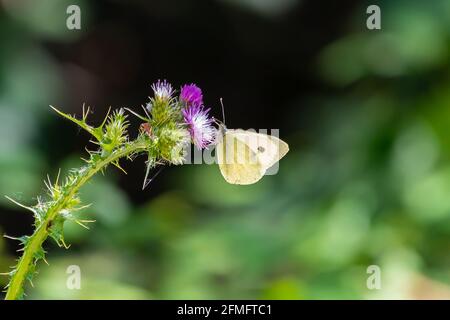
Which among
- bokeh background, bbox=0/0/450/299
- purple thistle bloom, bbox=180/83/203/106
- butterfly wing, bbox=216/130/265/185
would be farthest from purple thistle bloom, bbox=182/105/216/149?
bokeh background, bbox=0/0/450/299

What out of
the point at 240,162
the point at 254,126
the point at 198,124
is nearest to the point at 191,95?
the point at 198,124

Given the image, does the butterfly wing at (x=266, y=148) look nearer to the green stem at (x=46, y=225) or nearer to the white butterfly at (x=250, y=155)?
the white butterfly at (x=250, y=155)

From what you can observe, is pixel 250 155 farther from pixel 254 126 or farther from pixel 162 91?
pixel 254 126

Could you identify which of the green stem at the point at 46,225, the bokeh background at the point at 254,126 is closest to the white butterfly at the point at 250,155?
the green stem at the point at 46,225

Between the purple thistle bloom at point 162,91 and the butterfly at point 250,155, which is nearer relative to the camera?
the purple thistle bloom at point 162,91

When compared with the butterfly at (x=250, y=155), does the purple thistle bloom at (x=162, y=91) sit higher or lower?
lower

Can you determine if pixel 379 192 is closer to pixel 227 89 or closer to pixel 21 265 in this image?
pixel 227 89

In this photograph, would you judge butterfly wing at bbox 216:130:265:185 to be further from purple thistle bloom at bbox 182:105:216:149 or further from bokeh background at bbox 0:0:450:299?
bokeh background at bbox 0:0:450:299
